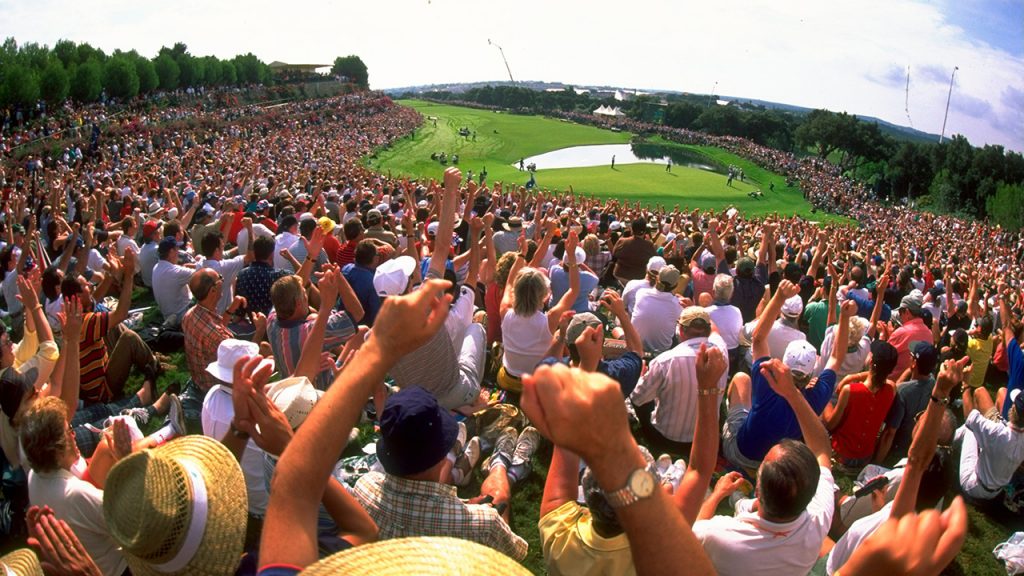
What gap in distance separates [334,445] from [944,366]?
3.29 m

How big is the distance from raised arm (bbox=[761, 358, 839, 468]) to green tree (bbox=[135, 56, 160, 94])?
7651 centimetres

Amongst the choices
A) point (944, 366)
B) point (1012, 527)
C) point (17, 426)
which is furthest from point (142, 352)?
point (1012, 527)

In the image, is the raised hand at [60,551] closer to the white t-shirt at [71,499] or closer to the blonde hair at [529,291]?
the white t-shirt at [71,499]

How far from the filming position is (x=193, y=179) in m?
20.4

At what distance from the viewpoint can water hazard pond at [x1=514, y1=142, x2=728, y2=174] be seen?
206ft

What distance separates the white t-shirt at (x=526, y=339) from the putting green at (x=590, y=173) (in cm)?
2658

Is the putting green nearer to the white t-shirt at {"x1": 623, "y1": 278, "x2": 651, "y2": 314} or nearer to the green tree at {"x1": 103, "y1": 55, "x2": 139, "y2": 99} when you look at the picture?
the white t-shirt at {"x1": 623, "y1": 278, "x2": 651, "y2": 314}

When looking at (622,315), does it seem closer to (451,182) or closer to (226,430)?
(451,182)

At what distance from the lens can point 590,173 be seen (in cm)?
4616

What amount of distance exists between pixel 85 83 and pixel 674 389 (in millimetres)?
63547

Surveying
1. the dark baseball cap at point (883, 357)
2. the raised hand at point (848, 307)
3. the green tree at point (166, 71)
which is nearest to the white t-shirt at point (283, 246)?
the raised hand at point (848, 307)

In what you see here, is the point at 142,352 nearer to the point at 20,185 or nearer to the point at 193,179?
the point at 20,185

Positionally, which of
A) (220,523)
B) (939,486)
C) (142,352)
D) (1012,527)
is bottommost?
(1012,527)

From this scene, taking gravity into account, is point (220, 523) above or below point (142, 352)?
above
